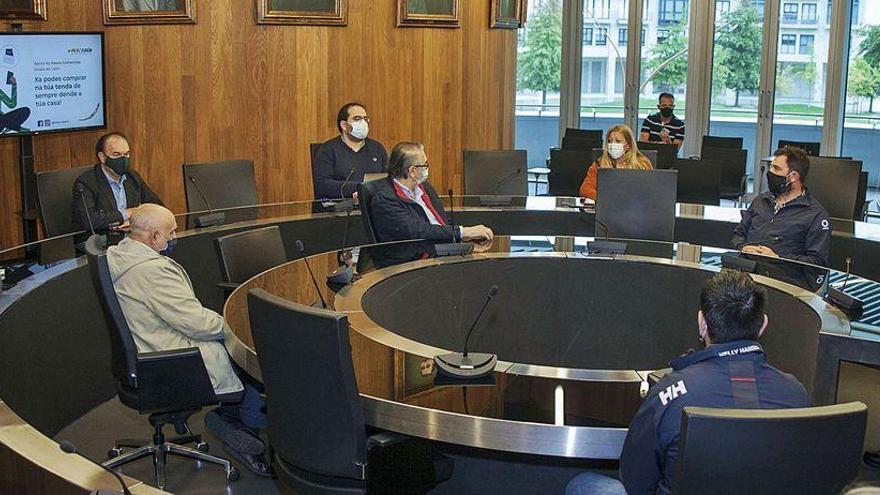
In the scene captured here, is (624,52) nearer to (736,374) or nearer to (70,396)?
(70,396)

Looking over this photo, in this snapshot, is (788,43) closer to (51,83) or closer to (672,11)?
(672,11)

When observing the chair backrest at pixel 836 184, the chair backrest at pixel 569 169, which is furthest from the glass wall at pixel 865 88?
the chair backrest at pixel 836 184

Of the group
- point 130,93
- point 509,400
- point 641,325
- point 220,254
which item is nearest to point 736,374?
point 509,400

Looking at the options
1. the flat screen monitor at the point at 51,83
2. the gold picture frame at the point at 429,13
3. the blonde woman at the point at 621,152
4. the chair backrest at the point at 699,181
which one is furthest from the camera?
the gold picture frame at the point at 429,13

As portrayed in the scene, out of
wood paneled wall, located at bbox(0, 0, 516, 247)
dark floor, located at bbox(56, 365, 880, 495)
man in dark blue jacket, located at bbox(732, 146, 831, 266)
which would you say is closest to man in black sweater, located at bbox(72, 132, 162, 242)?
dark floor, located at bbox(56, 365, 880, 495)

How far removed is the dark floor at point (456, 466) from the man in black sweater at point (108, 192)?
2.93 ft

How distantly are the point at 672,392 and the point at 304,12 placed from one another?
18.3 ft

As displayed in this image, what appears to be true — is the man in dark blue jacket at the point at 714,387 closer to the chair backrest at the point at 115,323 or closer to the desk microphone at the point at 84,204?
the chair backrest at the point at 115,323

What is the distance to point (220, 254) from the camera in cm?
448

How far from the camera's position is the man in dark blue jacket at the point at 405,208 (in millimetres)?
5012

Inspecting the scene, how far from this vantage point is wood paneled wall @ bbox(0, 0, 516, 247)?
672cm

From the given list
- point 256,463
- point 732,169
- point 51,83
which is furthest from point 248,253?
point 732,169

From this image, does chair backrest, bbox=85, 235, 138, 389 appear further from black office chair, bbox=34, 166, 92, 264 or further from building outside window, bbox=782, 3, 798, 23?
building outside window, bbox=782, 3, 798, 23

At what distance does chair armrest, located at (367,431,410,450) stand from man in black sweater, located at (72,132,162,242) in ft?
8.66
